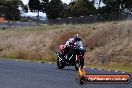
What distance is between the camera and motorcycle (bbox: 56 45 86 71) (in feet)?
67.4

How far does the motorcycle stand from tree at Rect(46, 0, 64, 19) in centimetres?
7523

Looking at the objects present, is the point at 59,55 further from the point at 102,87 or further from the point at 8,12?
the point at 8,12

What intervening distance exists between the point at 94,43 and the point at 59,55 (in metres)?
19.2

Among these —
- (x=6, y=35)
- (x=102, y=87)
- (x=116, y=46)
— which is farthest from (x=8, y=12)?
(x=102, y=87)

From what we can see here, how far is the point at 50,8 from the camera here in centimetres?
10456

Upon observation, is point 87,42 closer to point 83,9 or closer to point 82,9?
point 82,9

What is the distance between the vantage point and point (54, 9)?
102m

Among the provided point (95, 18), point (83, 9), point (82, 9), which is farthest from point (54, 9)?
point (95, 18)

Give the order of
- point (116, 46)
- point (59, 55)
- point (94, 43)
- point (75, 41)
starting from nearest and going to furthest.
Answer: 1. point (75, 41)
2. point (59, 55)
3. point (116, 46)
4. point (94, 43)

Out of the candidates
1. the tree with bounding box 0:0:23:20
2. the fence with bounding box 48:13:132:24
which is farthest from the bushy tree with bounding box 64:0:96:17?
the tree with bounding box 0:0:23:20

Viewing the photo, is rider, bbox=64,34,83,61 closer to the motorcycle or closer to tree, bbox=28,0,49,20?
the motorcycle

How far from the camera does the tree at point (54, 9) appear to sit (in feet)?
335

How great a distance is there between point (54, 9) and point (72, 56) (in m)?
→ 81.0

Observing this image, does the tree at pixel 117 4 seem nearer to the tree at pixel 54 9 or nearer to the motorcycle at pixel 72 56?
the tree at pixel 54 9
